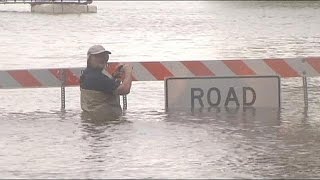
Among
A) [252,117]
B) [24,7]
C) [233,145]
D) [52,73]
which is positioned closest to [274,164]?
[233,145]

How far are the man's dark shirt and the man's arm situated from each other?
0.30 feet

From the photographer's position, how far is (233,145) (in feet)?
34.3

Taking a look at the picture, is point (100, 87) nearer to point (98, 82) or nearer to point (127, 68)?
point (98, 82)

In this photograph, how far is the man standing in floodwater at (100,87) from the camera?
12648 millimetres

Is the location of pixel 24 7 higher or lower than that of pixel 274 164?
higher

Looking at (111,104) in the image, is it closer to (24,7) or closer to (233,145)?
(233,145)

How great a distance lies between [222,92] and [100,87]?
79.3 inches

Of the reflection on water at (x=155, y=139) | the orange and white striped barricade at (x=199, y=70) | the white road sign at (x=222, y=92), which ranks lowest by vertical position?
the reflection on water at (x=155, y=139)

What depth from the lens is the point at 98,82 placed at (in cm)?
1273

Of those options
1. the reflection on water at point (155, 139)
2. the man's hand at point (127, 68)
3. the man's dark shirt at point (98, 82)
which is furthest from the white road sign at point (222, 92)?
the man's dark shirt at point (98, 82)

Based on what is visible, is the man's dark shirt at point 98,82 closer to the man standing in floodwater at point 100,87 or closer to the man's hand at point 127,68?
the man standing in floodwater at point 100,87

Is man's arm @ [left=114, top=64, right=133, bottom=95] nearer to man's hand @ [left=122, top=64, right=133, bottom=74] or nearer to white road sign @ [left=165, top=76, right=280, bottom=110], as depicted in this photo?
man's hand @ [left=122, top=64, right=133, bottom=74]

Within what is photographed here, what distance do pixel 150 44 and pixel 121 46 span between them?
55.9 inches

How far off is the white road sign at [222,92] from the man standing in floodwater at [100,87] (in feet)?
3.01
